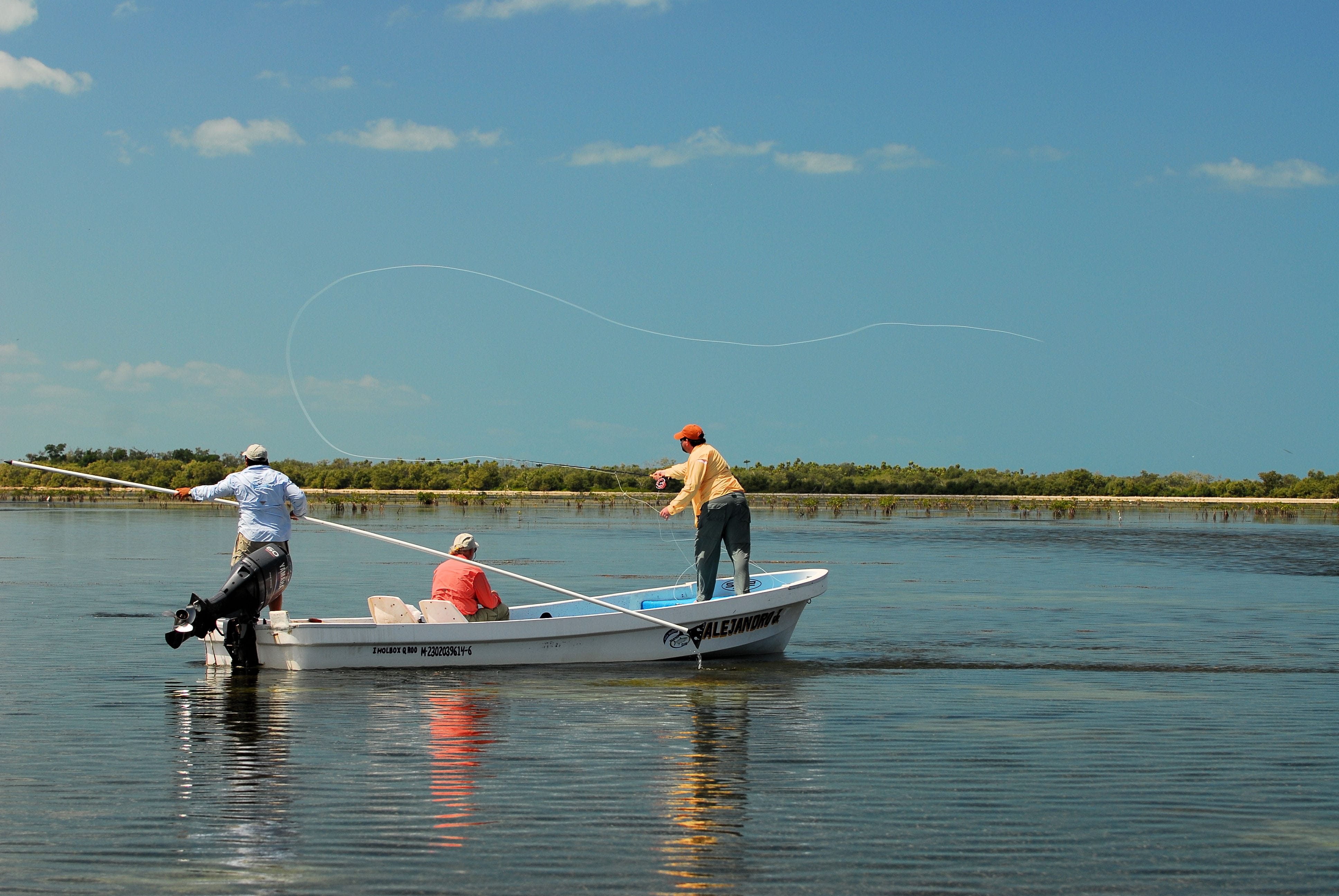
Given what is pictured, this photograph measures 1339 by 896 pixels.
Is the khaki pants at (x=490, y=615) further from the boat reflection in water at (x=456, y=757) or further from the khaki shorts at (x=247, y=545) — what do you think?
the khaki shorts at (x=247, y=545)

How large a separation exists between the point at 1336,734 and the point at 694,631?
598cm

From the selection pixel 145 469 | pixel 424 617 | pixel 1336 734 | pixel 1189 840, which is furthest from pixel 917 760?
pixel 145 469

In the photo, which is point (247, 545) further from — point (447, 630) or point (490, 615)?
point (490, 615)

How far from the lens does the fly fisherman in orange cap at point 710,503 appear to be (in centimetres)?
1316

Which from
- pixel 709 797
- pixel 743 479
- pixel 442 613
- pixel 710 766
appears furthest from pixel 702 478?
pixel 743 479

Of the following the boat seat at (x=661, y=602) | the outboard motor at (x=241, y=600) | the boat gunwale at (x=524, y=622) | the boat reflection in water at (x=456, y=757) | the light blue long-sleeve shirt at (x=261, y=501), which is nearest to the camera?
the boat reflection in water at (x=456, y=757)

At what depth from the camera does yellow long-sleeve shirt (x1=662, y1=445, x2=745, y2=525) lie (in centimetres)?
1312

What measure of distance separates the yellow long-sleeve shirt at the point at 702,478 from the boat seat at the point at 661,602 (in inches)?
77.2

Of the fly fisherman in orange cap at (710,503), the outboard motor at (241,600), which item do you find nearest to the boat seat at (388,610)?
the outboard motor at (241,600)

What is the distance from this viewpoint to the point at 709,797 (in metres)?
7.49

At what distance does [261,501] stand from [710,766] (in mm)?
5528

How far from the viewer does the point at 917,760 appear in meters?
8.52

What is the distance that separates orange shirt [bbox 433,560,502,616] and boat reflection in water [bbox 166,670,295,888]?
1885 mm

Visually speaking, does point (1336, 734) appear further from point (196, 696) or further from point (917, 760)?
point (196, 696)
